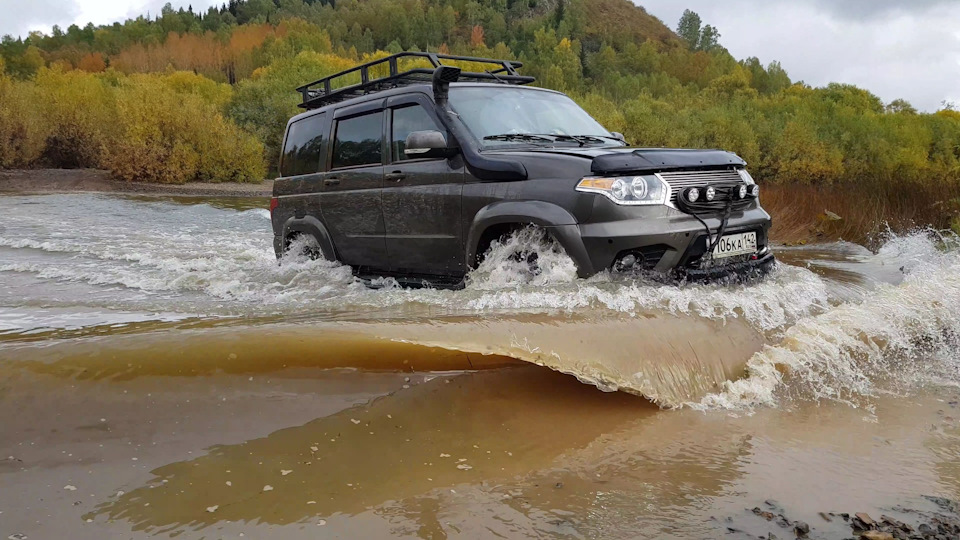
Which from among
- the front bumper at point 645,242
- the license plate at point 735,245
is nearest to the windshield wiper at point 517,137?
the front bumper at point 645,242

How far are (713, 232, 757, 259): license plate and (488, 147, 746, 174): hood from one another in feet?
1.76

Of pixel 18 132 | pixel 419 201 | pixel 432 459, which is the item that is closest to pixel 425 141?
pixel 419 201

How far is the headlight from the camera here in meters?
4.78

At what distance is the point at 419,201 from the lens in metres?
5.97

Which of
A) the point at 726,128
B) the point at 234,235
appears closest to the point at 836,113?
the point at 726,128

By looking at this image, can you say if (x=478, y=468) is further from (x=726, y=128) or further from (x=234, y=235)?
(x=726, y=128)

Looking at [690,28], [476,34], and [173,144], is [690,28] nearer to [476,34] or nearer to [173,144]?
[476,34]

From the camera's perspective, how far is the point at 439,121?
5.82 metres

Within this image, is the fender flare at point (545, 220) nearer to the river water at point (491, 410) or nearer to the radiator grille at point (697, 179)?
the river water at point (491, 410)

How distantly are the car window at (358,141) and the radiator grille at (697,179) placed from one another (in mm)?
2650

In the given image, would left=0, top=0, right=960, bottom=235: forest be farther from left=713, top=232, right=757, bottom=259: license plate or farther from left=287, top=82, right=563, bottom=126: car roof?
left=287, top=82, right=563, bottom=126: car roof

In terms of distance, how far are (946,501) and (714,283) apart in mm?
2349

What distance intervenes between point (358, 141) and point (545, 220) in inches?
99.8

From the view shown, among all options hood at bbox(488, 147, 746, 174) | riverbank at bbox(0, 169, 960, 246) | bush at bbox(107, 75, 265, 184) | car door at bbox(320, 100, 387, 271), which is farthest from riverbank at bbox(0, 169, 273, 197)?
hood at bbox(488, 147, 746, 174)
